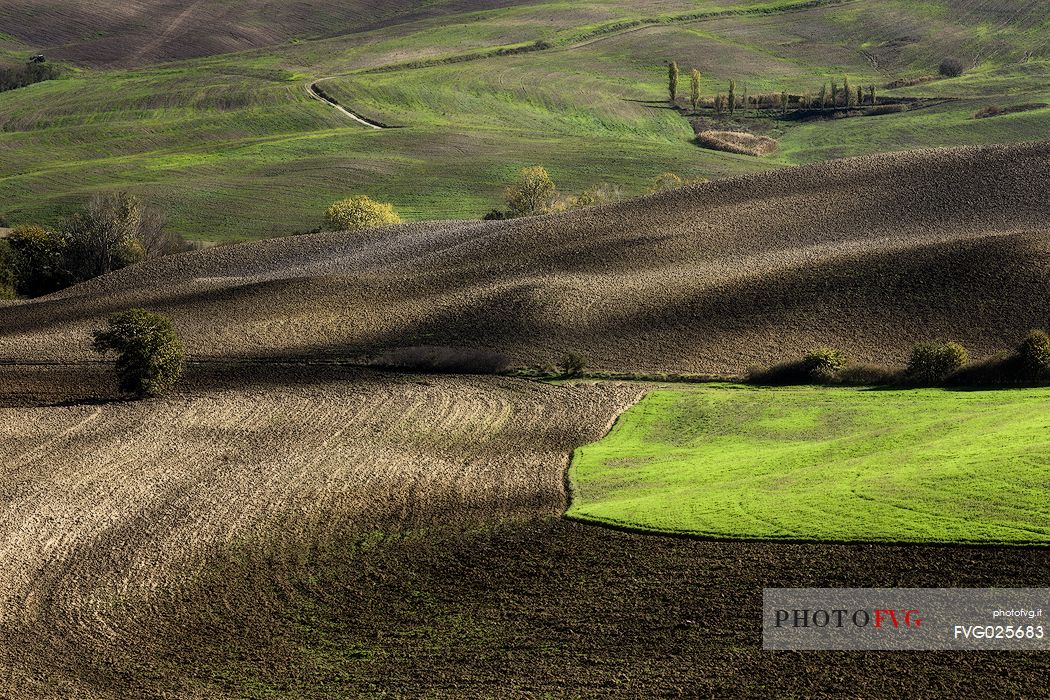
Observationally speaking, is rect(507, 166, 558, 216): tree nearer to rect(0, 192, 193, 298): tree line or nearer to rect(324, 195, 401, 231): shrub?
rect(324, 195, 401, 231): shrub

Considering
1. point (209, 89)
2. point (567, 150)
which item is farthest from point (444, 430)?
point (209, 89)

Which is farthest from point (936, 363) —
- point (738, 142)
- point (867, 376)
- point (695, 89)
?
point (695, 89)

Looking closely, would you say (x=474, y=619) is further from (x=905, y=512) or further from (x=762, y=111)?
(x=762, y=111)

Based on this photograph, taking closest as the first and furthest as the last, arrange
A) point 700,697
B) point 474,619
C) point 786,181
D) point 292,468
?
point 700,697 < point 474,619 < point 292,468 < point 786,181

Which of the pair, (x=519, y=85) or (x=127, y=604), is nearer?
(x=127, y=604)

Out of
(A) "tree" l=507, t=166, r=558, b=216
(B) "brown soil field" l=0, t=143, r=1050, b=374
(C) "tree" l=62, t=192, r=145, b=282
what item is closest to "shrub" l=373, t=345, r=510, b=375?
(B) "brown soil field" l=0, t=143, r=1050, b=374

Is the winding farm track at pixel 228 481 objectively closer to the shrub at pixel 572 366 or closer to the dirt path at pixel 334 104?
the shrub at pixel 572 366

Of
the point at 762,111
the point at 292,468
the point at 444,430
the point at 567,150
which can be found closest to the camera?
the point at 292,468
